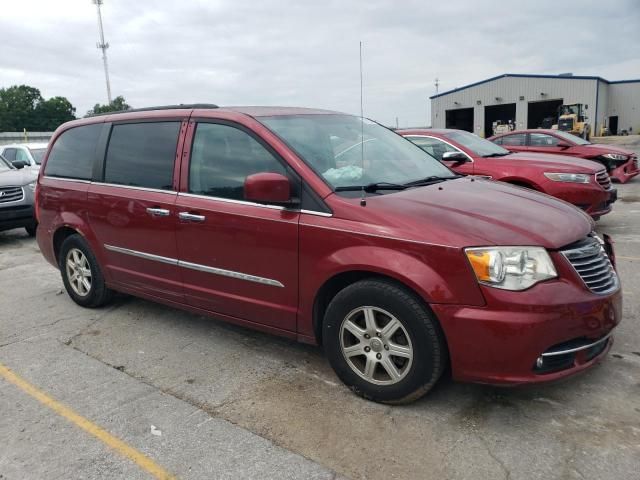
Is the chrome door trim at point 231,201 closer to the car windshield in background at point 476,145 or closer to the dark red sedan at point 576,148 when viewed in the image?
the car windshield in background at point 476,145

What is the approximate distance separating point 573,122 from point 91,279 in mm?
35072

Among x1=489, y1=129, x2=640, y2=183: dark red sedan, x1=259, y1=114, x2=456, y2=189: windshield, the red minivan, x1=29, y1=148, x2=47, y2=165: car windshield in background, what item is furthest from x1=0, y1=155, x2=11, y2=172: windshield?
x1=489, y1=129, x2=640, y2=183: dark red sedan

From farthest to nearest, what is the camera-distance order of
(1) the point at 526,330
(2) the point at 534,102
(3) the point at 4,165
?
(2) the point at 534,102 → (3) the point at 4,165 → (1) the point at 526,330

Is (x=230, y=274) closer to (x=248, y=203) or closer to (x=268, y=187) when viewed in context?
(x=248, y=203)

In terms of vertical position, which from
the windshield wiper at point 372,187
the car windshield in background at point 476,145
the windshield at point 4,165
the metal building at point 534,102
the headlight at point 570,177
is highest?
the metal building at point 534,102

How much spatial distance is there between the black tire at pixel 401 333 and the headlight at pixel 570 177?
532 cm

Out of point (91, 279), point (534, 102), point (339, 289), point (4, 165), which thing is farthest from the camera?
point (534, 102)

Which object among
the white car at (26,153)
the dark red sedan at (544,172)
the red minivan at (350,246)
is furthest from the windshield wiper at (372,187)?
the white car at (26,153)

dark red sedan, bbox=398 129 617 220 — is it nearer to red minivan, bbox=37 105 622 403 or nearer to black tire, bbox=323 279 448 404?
red minivan, bbox=37 105 622 403

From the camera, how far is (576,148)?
11.5 meters

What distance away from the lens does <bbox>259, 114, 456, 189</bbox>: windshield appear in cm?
346

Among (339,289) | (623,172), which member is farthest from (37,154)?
(623,172)

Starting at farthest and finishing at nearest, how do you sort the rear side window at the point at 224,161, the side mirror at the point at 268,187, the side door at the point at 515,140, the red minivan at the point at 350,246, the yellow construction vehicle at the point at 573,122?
the yellow construction vehicle at the point at 573,122 → the side door at the point at 515,140 → the rear side window at the point at 224,161 → the side mirror at the point at 268,187 → the red minivan at the point at 350,246

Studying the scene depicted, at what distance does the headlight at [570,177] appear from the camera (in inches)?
287
